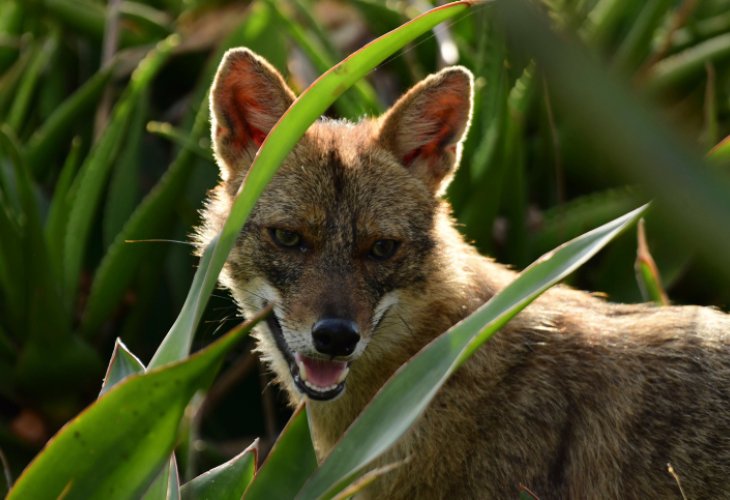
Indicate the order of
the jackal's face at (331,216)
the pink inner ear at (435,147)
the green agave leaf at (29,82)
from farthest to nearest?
the green agave leaf at (29,82) < the pink inner ear at (435,147) < the jackal's face at (331,216)

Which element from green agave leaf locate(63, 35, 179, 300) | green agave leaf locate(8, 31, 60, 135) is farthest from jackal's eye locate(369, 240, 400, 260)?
green agave leaf locate(8, 31, 60, 135)

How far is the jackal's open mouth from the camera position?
3.07m

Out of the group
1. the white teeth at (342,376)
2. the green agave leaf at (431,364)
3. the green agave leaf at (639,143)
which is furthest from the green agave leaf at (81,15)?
the green agave leaf at (639,143)

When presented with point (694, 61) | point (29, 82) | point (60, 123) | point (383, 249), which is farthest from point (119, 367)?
point (694, 61)

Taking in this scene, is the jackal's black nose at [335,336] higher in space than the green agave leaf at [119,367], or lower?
lower

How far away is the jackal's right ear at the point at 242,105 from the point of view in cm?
332

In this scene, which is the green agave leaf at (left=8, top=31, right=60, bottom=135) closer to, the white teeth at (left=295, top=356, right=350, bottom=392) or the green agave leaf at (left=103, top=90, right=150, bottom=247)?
the green agave leaf at (left=103, top=90, right=150, bottom=247)

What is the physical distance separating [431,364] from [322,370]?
3.87 ft

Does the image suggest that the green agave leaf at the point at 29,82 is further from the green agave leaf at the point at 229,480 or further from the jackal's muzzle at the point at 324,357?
the green agave leaf at the point at 229,480

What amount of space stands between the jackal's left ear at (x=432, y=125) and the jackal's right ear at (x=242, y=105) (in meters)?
0.40

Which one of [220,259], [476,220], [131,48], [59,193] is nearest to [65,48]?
[131,48]

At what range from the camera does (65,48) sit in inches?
234

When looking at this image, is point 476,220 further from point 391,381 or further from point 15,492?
point 15,492

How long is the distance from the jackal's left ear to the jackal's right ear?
40 centimetres
